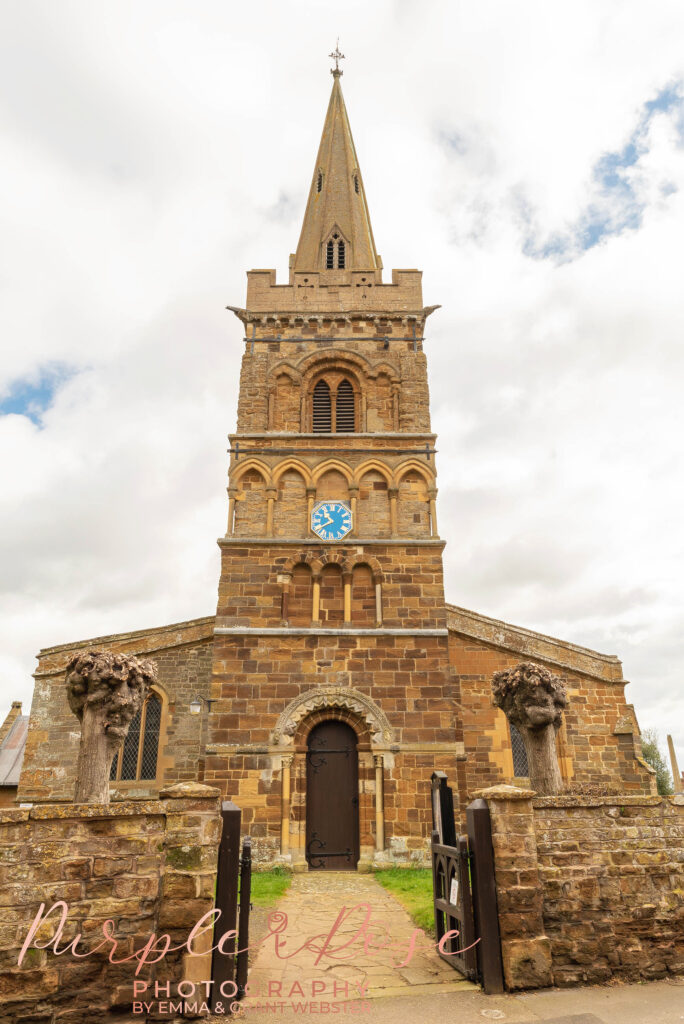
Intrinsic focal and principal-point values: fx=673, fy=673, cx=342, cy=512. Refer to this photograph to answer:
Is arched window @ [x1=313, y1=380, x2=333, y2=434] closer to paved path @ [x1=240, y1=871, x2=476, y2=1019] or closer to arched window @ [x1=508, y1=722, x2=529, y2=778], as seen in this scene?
arched window @ [x1=508, y1=722, x2=529, y2=778]

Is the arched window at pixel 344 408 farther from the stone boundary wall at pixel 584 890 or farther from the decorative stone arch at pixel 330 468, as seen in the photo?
the stone boundary wall at pixel 584 890

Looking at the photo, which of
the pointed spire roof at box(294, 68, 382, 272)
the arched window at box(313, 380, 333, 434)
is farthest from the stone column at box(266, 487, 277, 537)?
the pointed spire roof at box(294, 68, 382, 272)

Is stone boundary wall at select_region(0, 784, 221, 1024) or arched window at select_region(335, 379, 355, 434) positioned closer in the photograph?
stone boundary wall at select_region(0, 784, 221, 1024)

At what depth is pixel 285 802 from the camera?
14.5m

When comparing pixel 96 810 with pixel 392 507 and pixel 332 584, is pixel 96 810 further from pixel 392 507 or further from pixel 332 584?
pixel 392 507

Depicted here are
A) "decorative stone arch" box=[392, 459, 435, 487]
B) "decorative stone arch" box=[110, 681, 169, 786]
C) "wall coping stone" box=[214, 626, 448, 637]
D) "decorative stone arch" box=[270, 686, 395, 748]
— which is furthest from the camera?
"decorative stone arch" box=[392, 459, 435, 487]

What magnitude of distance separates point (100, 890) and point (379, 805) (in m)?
9.95

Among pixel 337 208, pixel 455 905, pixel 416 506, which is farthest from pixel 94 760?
pixel 337 208

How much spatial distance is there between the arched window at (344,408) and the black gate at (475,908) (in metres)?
13.6

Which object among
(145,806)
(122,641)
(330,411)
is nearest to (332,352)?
(330,411)

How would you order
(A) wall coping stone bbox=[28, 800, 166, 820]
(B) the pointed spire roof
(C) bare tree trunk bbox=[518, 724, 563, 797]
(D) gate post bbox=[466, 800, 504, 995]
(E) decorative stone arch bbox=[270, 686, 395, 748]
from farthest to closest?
(B) the pointed spire roof < (E) decorative stone arch bbox=[270, 686, 395, 748] < (C) bare tree trunk bbox=[518, 724, 563, 797] < (D) gate post bbox=[466, 800, 504, 995] < (A) wall coping stone bbox=[28, 800, 166, 820]

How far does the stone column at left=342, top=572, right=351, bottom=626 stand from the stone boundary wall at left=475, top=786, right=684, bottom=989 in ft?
31.5

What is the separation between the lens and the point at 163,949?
18.2 ft

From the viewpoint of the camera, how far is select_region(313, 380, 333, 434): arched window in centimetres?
1927
